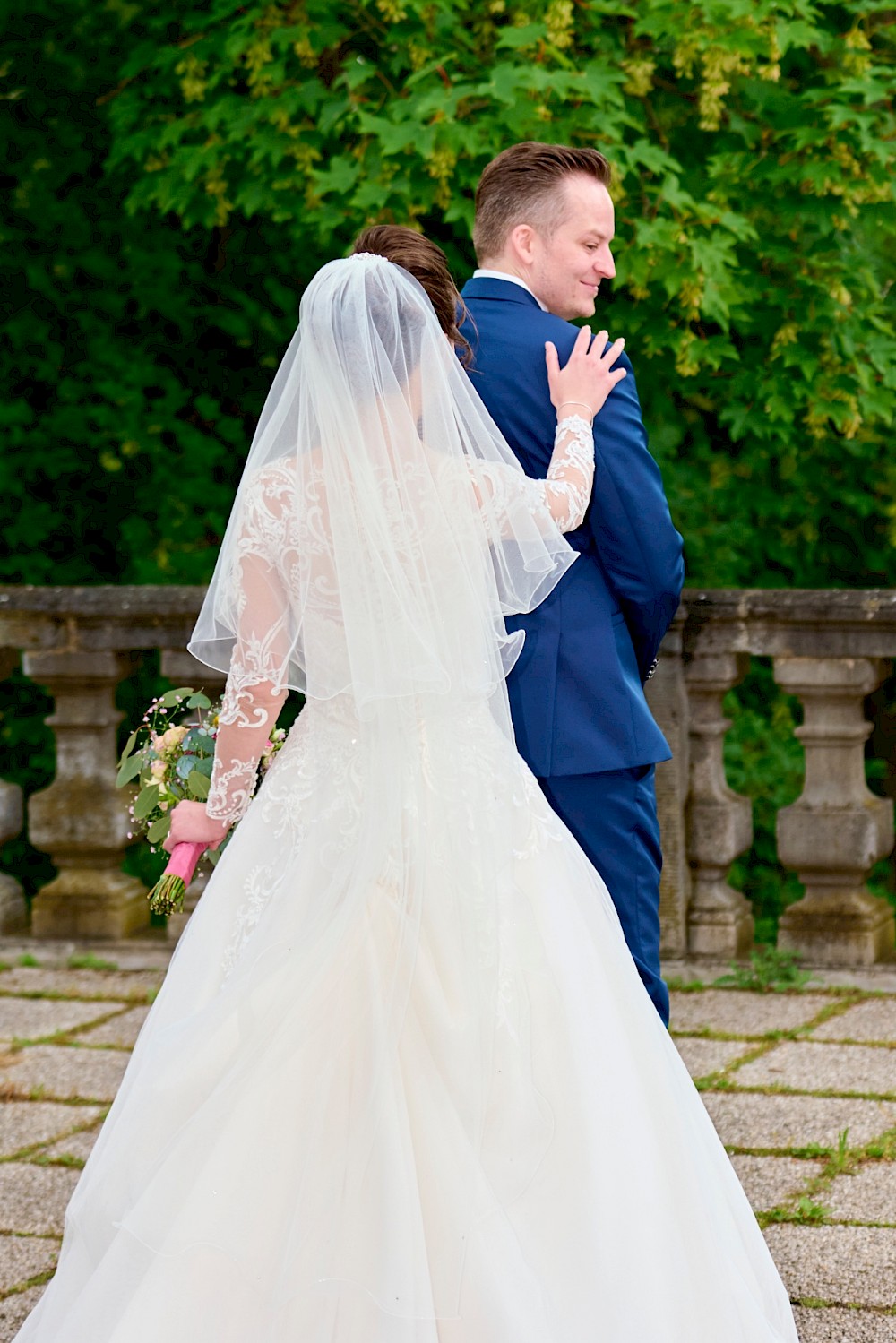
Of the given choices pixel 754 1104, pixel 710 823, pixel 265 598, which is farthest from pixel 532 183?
pixel 710 823

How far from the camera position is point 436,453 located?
2658 mm

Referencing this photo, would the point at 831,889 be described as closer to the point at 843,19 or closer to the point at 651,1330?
the point at 651,1330

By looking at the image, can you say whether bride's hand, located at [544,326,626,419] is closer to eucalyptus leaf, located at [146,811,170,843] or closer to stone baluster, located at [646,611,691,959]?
eucalyptus leaf, located at [146,811,170,843]

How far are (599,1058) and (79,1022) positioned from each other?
2.62 metres

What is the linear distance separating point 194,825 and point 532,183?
1321 millimetres

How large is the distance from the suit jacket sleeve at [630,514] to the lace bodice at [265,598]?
19cm

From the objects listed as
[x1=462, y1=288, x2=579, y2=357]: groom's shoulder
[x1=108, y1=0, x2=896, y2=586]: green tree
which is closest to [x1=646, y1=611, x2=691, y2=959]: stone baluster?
[x1=108, y1=0, x2=896, y2=586]: green tree

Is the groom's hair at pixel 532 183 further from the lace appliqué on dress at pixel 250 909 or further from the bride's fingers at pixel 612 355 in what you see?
the lace appliqué on dress at pixel 250 909

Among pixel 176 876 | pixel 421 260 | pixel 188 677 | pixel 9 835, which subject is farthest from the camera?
pixel 9 835

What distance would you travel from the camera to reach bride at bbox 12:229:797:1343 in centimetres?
233

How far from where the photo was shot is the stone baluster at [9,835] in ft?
19.0

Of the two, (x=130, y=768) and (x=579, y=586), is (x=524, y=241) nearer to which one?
(x=579, y=586)

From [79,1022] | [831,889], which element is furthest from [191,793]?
[831,889]

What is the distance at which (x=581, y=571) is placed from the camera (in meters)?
3.06
